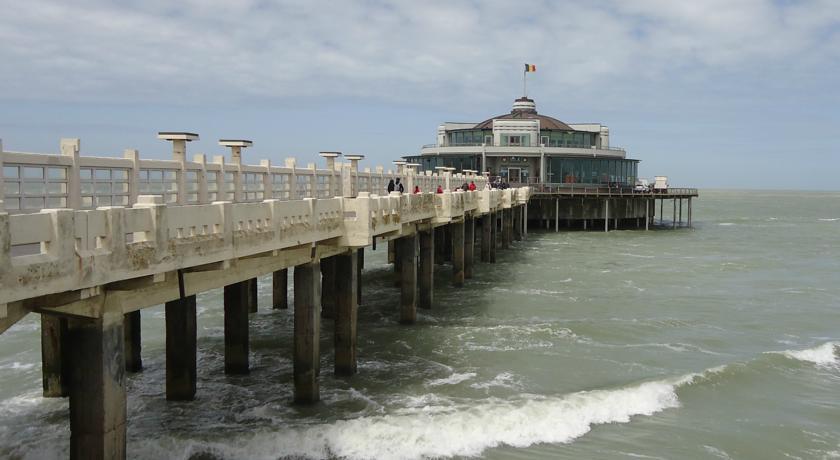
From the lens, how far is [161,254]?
1023 cm

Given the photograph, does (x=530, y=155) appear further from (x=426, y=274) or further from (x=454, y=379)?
(x=454, y=379)

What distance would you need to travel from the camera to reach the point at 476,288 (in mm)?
32250

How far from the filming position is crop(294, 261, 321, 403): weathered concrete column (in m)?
15.5

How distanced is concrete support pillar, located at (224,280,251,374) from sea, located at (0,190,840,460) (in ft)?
1.25

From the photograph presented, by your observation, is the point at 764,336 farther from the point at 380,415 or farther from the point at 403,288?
the point at 380,415

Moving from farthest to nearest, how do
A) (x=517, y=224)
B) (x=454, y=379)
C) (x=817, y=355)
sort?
1. (x=517, y=224)
2. (x=817, y=355)
3. (x=454, y=379)

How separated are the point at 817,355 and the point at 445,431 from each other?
1159 centimetres

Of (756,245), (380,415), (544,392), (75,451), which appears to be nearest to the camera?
(75,451)

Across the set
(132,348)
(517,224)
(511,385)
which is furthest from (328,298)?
(517,224)

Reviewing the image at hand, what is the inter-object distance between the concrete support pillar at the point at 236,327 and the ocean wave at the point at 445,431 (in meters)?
4.29

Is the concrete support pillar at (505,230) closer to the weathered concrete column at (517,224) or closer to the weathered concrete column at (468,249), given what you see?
the weathered concrete column at (517,224)

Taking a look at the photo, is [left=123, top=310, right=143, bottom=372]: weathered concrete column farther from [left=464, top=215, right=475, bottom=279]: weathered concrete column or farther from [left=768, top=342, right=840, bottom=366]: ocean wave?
[left=464, top=215, right=475, bottom=279]: weathered concrete column

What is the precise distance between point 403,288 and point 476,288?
876 cm

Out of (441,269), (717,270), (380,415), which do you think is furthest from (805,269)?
(380,415)
